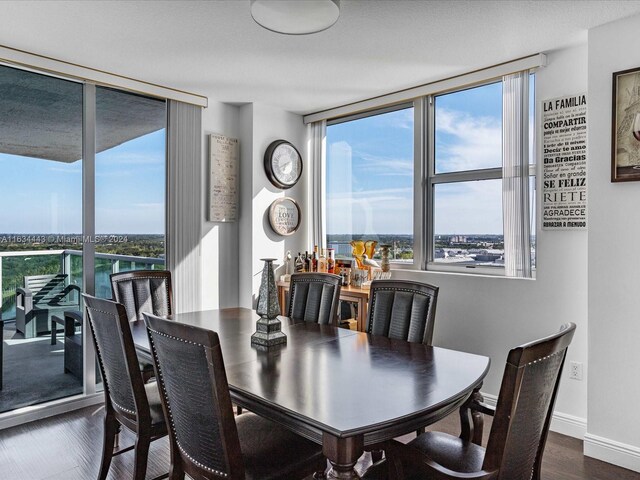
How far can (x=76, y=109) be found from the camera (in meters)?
3.54

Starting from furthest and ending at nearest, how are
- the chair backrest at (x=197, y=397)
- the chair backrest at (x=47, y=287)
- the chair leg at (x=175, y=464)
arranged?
the chair backrest at (x=47, y=287), the chair leg at (x=175, y=464), the chair backrest at (x=197, y=397)

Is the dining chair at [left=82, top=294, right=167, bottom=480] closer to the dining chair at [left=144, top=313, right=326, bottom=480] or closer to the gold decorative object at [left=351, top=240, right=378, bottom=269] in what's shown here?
the dining chair at [left=144, top=313, right=326, bottom=480]

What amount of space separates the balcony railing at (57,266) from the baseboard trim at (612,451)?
340cm

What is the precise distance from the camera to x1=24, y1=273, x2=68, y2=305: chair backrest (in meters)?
3.40

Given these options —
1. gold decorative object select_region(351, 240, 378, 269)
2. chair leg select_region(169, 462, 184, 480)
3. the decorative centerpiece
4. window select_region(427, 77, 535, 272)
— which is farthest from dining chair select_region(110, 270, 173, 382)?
window select_region(427, 77, 535, 272)

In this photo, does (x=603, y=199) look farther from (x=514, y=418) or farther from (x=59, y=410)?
(x=59, y=410)

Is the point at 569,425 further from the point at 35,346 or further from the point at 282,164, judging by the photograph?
the point at 35,346

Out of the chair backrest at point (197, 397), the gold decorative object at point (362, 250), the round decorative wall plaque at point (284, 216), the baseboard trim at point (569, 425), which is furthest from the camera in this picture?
the round decorative wall plaque at point (284, 216)

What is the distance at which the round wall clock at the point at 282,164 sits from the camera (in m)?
4.50

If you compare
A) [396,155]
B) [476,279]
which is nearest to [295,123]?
[396,155]

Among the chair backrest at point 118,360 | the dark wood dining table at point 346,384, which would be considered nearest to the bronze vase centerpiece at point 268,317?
the dark wood dining table at point 346,384

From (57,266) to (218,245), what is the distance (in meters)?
1.37

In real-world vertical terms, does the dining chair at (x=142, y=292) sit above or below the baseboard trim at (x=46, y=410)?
above

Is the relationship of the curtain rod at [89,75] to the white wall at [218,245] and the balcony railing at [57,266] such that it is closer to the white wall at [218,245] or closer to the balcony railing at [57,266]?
the white wall at [218,245]
